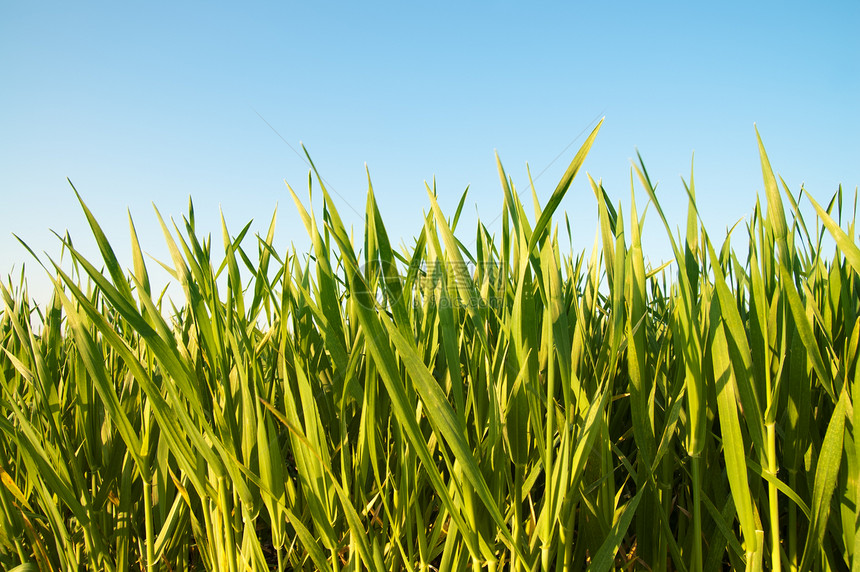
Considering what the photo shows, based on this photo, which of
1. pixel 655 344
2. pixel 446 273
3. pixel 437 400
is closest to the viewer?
pixel 437 400

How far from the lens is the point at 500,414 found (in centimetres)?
58

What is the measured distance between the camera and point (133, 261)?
0.71 meters

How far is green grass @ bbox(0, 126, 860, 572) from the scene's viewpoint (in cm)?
52

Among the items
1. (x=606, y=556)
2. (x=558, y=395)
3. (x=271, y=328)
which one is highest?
(x=271, y=328)

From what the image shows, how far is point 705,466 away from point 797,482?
0.10 metres

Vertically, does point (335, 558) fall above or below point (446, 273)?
below

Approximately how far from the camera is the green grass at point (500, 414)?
517 millimetres

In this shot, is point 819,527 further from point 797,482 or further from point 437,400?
point 437,400

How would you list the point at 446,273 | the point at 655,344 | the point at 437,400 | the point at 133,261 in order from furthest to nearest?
the point at 655,344 < the point at 133,261 < the point at 446,273 < the point at 437,400

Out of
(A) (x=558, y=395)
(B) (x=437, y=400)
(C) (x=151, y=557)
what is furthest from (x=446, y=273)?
(C) (x=151, y=557)

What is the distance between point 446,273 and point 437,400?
0.17 m

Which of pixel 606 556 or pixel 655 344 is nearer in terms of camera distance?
pixel 606 556

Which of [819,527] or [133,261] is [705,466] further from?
[133,261]

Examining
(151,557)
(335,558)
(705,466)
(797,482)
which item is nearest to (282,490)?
(335,558)
